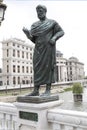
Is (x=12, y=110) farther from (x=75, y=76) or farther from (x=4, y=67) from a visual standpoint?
(x=75, y=76)

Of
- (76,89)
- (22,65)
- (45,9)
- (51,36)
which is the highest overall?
(22,65)

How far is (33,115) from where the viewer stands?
319 centimetres

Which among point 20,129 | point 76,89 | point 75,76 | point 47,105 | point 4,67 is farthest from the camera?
point 75,76

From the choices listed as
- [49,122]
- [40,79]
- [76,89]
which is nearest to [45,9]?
[40,79]

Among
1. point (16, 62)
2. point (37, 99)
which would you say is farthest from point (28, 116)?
point (16, 62)

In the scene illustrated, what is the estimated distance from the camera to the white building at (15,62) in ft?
207

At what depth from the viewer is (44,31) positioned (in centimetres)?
350

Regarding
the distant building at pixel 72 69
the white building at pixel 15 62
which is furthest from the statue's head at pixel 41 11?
the distant building at pixel 72 69

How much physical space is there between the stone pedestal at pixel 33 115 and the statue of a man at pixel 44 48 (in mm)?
329

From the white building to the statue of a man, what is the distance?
190 feet

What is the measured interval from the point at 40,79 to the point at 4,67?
6262cm

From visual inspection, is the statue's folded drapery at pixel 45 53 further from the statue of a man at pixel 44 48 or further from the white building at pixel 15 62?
the white building at pixel 15 62

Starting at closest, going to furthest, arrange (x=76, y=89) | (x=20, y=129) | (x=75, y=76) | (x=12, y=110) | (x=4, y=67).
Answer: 1. (x=20, y=129)
2. (x=12, y=110)
3. (x=76, y=89)
4. (x=4, y=67)
5. (x=75, y=76)

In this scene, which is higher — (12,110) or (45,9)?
(45,9)
